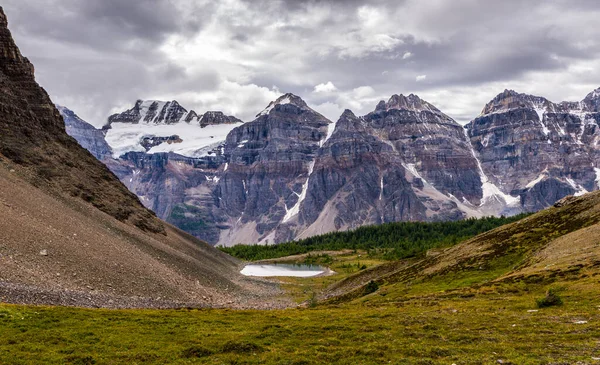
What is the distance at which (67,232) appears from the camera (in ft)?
277

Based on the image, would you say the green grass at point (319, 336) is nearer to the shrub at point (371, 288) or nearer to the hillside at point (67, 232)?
the hillside at point (67, 232)

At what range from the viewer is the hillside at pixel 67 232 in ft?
211

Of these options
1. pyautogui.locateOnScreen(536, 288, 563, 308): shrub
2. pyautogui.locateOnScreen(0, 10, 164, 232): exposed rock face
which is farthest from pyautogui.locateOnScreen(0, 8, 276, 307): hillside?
pyautogui.locateOnScreen(536, 288, 563, 308): shrub

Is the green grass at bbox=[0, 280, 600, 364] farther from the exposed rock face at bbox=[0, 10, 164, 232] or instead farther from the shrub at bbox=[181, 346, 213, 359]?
the exposed rock face at bbox=[0, 10, 164, 232]

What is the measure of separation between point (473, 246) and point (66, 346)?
255 ft

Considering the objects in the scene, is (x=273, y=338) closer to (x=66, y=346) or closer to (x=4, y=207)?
(x=66, y=346)

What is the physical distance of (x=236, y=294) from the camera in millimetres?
111062

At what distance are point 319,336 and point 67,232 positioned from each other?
6296cm

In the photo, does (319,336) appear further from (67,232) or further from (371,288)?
(67,232)

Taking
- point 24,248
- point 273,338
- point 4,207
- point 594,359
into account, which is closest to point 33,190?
point 4,207

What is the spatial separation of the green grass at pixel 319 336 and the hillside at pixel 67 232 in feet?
54.8

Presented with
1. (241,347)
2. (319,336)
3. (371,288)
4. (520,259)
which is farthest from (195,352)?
(520,259)

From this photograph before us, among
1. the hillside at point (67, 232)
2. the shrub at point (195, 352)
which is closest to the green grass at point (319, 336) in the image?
the shrub at point (195, 352)

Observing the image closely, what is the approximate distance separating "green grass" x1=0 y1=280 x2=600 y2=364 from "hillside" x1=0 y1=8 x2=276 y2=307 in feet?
54.8
